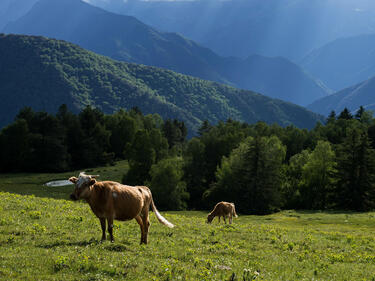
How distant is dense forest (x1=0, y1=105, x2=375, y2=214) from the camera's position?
82.6 m

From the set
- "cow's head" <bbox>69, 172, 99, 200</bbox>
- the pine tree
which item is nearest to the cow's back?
"cow's head" <bbox>69, 172, 99, 200</bbox>

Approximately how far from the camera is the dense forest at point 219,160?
82562 mm

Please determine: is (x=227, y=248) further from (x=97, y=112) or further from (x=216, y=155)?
(x=97, y=112)

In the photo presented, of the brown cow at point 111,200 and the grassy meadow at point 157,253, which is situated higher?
the brown cow at point 111,200

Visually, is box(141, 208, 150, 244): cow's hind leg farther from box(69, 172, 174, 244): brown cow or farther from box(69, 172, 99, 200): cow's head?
box(69, 172, 99, 200): cow's head

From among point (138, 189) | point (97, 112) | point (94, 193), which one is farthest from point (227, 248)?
point (97, 112)

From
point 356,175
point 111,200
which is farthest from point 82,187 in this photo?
point 356,175

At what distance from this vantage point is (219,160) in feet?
382

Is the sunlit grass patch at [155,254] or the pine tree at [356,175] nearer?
the sunlit grass patch at [155,254]

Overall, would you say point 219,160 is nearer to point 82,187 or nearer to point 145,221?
point 145,221

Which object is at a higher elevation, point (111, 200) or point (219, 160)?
point (219, 160)

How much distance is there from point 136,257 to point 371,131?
126 meters

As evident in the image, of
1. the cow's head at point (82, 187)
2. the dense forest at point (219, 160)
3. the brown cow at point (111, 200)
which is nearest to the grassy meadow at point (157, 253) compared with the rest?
the brown cow at point (111, 200)

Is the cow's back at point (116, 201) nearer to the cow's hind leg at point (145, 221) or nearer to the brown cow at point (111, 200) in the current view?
the brown cow at point (111, 200)
